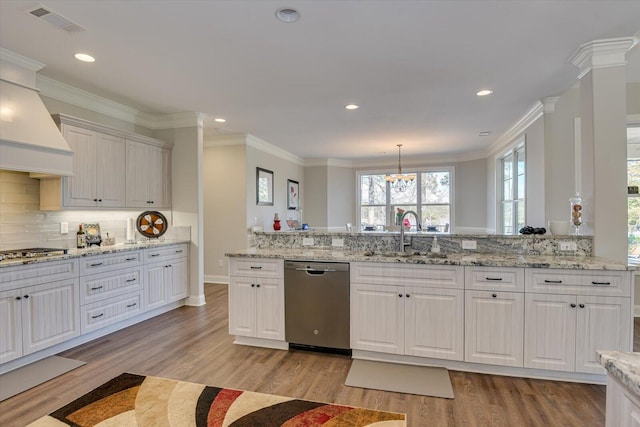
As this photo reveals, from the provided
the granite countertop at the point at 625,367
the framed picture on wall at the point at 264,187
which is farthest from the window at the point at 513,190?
the framed picture on wall at the point at 264,187

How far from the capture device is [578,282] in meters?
2.38

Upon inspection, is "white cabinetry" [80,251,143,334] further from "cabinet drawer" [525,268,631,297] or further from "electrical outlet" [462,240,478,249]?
"cabinet drawer" [525,268,631,297]

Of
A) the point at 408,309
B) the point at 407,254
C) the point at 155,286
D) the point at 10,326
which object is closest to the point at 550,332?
the point at 408,309

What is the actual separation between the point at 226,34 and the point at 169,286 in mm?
3170

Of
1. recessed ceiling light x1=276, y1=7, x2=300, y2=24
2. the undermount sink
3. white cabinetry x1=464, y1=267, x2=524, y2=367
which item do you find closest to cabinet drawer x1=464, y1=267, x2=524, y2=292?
white cabinetry x1=464, y1=267, x2=524, y2=367

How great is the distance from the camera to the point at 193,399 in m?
2.21

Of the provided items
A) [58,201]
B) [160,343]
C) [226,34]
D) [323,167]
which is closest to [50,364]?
[160,343]

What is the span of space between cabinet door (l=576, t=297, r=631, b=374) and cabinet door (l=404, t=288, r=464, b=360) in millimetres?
824

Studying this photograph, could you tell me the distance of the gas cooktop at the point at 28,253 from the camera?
2.73m

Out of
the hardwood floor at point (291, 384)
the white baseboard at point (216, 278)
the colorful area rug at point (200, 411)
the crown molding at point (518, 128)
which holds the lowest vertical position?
the hardwood floor at point (291, 384)

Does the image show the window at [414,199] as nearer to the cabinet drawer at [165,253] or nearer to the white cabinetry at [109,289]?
the cabinet drawer at [165,253]

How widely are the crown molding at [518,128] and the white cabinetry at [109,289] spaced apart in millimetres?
5219

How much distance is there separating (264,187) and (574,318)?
5.12 meters

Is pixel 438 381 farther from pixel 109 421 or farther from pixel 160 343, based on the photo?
pixel 160 343
